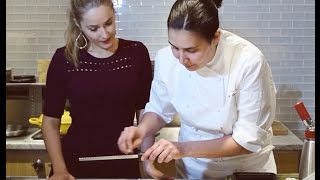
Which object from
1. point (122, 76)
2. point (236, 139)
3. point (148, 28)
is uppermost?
point (148, 28)

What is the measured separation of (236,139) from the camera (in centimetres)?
107

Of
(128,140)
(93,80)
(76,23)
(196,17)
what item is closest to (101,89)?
(93,80)

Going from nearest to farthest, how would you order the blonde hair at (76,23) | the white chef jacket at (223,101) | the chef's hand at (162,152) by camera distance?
the chef's hand at (162,152)
the white chef jacket at (223,101)
the blonde hair at (76,23)

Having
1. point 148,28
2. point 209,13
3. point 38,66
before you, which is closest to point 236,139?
point 209,13

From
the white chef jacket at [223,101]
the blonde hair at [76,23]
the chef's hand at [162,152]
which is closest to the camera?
the chef's hand at [162,152]

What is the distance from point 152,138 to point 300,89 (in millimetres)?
1047

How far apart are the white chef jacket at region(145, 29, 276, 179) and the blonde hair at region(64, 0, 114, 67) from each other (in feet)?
0.81

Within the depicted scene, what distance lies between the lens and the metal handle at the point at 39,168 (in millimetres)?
1769

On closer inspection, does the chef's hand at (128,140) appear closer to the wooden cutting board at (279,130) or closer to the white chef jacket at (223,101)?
the white chef jacket at (223,101)

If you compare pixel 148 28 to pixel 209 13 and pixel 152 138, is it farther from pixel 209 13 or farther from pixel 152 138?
pixel 209 13

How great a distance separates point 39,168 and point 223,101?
35.8 inches

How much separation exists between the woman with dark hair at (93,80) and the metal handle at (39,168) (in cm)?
42

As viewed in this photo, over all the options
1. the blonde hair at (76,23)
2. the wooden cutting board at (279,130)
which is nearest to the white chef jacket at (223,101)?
the blonde hair at (76,23)

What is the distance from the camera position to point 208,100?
1.18 m
